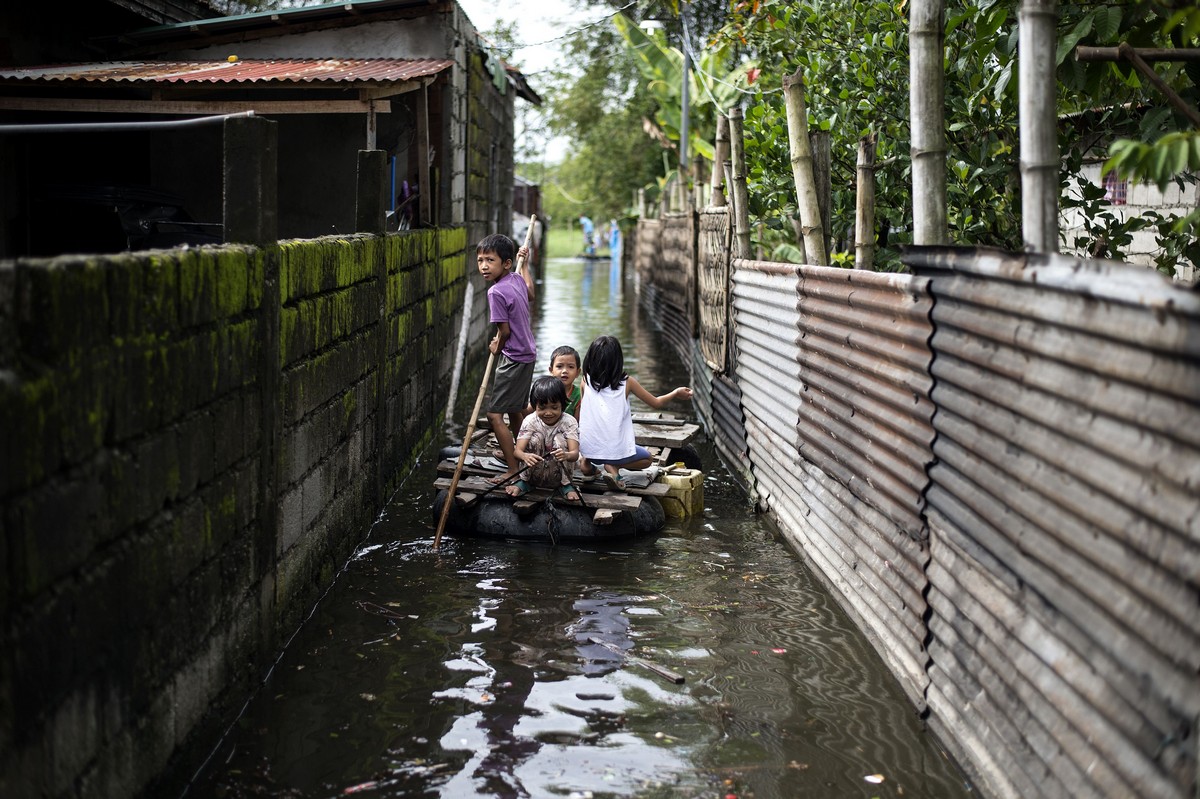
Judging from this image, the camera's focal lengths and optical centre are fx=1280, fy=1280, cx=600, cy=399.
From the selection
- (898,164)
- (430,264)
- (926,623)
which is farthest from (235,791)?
(430,264)

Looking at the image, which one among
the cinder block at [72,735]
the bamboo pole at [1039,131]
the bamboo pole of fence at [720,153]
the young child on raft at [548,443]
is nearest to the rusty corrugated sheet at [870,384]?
the bamboo pole at [1039,131]

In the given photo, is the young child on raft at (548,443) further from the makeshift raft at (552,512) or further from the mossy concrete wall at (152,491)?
the mossy concrete wall at (152,491)

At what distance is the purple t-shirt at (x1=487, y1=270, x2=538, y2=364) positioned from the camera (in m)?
9.20

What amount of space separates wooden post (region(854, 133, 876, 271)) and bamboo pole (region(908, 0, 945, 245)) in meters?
1.82

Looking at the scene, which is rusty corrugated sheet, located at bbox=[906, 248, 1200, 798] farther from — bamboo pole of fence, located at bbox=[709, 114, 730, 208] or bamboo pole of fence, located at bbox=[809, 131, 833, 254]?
bamboo pole of fence, located at bbox=[709, 114, 730, 208]

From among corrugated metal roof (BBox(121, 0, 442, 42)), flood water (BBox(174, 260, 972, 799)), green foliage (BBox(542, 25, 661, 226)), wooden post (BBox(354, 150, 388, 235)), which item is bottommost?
flood water (BBox(174, 260, 972, 799))

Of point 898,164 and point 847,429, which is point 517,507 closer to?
point 847,429

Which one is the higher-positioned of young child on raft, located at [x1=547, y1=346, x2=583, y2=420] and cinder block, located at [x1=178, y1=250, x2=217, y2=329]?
cinder block, located at [x1=178, y1=250, x2=217, y2=329]

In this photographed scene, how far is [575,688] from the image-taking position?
5527 mm

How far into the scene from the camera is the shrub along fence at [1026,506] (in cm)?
320

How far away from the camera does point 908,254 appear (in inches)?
213

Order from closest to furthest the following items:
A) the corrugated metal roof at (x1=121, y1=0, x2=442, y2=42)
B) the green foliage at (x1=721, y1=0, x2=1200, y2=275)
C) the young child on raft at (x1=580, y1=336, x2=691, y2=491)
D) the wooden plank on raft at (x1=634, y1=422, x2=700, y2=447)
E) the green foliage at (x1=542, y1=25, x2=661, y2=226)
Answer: the green foliage at (x1=721, y1=0, x2=1200, y2=275) < the young child on raft at (x1=580, y1=336, x2=691, y2=491) < the wooden plank on raft at (x1=634, y1=422, x2=700, y2=447) < the corrugated metal roof at (x1=121, y1=0, x2=442, y2=42) < the green foliage at (x1=542, y1=25, x2=661, y2=226)

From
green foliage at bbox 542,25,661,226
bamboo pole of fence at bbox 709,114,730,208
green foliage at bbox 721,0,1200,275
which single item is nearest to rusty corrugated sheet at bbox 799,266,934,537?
green foliage at bbox 721,0,1200,275

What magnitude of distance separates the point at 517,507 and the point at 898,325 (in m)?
3.19
